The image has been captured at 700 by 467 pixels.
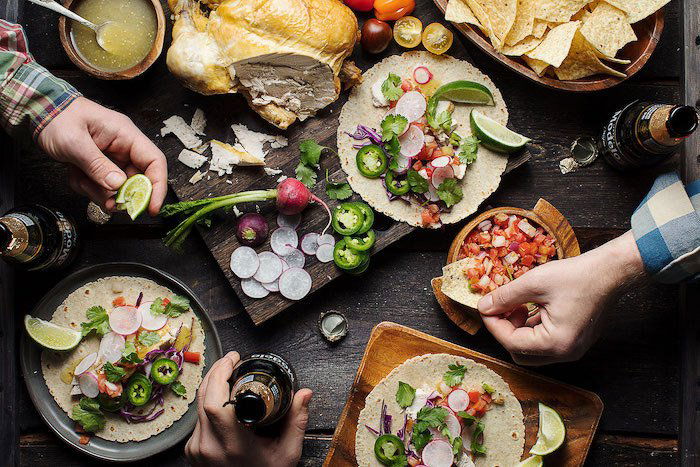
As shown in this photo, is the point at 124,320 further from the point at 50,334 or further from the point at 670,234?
the point at 670,234

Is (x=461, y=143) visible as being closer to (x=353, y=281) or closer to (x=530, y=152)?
(x=530, y=152)

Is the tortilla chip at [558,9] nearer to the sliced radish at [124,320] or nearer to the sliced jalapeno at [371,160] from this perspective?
the sliced jalapeno at [371,160]

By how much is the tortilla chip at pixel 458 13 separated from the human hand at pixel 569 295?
1.17m

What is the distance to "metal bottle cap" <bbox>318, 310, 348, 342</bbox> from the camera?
3.16 m

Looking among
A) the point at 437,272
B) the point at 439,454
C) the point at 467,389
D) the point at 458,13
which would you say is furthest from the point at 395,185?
the point at 439,454

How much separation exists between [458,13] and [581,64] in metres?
0.63

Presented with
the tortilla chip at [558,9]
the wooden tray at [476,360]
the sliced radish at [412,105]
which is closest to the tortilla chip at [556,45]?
the tortilla chip at [558,9]

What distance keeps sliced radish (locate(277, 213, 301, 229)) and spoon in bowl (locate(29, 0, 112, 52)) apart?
1157mm

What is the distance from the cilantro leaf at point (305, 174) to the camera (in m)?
3.07

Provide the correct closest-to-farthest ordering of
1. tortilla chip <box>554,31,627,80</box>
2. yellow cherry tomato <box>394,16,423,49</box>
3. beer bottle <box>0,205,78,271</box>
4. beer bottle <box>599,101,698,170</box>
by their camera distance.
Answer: beer bottle <box>599,101,698,170</box>
beer bottle <box>0,205,78,271</box>
tortilla chip <box>554,31,627,80</box>
yellow cherry tomato <box>394,16,423,49</box>

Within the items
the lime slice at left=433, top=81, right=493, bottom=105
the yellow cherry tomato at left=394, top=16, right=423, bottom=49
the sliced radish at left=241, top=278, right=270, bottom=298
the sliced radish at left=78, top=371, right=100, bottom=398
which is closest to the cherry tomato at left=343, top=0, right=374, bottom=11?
the yellow cherry tomato at left=394, top=16, right=423, bottom=49

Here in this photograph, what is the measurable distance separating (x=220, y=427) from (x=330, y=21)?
1.87 metres

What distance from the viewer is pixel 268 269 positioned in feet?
9.93

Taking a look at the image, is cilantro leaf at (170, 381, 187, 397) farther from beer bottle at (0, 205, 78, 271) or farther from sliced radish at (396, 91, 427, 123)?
sliced radish at (396, 91, 427, 123)
